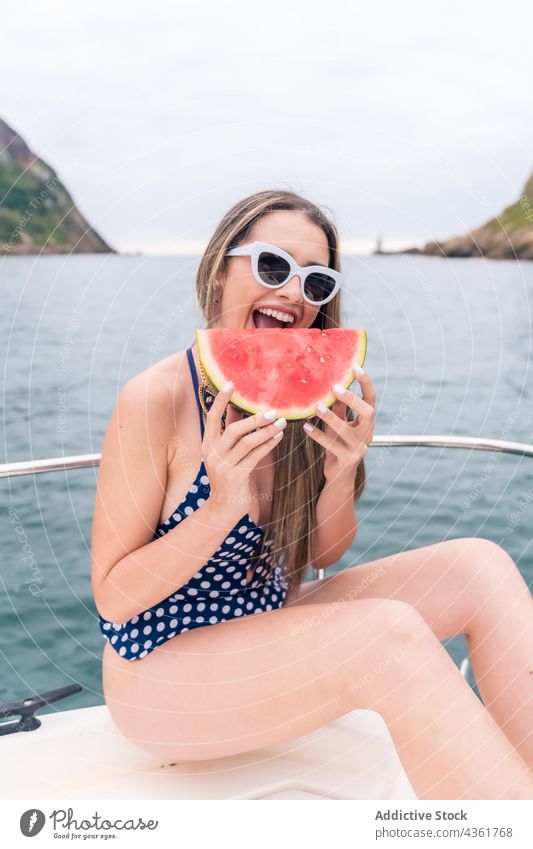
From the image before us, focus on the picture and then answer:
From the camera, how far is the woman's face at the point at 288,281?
164cm

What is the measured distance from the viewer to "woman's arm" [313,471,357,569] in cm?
180

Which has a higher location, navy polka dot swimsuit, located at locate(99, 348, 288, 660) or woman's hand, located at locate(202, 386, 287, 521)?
woman's hand, located at locate(202, 386, 287, 521)

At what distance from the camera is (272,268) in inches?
63.1

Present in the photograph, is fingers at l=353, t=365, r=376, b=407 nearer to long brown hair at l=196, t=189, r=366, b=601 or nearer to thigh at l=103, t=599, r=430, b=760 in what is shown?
long brown hair at l=196, t=189, r=366, b=601

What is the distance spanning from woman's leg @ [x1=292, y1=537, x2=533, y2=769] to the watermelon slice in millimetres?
445

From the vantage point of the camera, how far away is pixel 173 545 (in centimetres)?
147

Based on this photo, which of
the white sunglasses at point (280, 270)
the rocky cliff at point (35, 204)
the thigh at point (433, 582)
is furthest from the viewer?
the rocky cliff at point (35, 204)

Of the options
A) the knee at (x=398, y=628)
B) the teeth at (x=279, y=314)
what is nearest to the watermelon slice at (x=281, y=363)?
the teeth at (x=279, y=314)

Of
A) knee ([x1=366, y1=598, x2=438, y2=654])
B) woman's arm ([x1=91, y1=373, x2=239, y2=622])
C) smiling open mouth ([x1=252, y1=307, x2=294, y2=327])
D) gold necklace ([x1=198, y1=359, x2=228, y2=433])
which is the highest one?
smiling open mouth ([x1=252, y1=307, x2=294, y2=327])

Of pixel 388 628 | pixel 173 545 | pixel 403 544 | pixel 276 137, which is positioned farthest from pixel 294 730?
pixel 403 544

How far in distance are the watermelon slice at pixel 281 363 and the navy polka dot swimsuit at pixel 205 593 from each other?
0.12 m

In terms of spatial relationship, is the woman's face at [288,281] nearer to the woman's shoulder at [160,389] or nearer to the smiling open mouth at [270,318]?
the smiling open mouth at [270,318]

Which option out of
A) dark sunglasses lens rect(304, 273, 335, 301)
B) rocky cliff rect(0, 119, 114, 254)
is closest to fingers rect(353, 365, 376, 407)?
dark sunglasses lens rect(304, 273, 335, 301)

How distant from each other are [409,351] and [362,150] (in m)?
13.0
